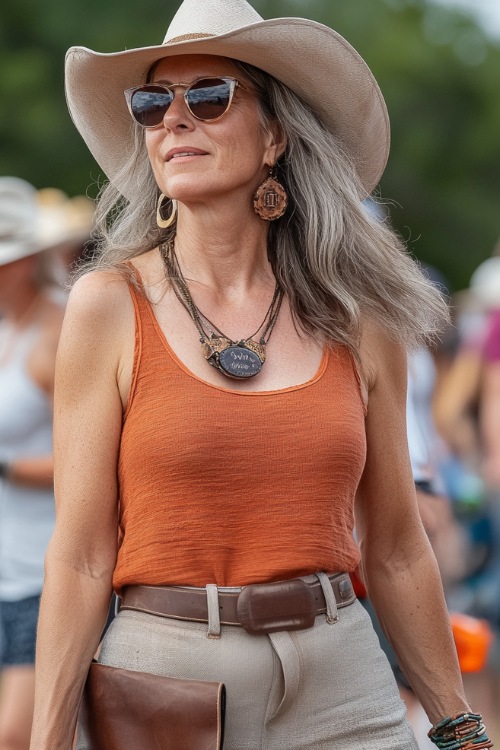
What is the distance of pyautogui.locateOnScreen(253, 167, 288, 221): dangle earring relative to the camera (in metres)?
3.33

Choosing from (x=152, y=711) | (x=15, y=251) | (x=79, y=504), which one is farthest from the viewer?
(x=15, y=251)

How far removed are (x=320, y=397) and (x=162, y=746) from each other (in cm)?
79

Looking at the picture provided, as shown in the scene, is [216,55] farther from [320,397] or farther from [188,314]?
[320,397]

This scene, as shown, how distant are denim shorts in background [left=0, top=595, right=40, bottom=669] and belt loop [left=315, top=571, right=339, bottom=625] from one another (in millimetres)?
1988

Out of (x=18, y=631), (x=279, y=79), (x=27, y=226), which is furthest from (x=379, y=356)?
(x=27, y=226)

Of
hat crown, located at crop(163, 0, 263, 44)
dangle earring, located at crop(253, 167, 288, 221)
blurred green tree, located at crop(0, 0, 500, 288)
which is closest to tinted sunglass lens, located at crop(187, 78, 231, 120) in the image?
hat crown, located at crop(163, 0, 263, 44)

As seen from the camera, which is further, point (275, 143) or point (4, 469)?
point (4, 469)

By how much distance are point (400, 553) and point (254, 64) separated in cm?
118

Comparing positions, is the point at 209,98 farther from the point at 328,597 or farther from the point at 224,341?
the point at 328,597

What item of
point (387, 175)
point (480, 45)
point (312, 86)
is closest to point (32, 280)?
point (312, 86)

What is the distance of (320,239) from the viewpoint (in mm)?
3363

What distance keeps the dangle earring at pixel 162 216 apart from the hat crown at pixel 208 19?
0.37 m

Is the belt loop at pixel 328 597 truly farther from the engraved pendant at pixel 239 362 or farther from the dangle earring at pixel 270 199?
the dangle earring at pixel 270 199

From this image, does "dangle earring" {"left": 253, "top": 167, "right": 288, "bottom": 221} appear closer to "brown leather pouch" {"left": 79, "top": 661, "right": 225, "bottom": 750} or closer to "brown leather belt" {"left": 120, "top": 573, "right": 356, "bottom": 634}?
"brown leather belt" {"left": 120, "top": 573, "right": 356, "bottom": 634}
